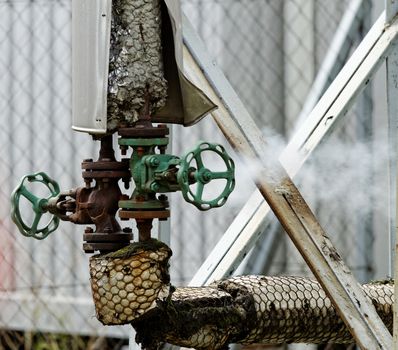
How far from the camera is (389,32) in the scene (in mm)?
3816

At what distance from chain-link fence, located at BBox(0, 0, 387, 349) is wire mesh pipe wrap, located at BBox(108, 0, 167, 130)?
2576 mm

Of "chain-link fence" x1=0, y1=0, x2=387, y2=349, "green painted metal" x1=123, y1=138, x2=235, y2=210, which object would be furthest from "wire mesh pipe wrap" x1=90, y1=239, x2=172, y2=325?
"chain-link fence" x1=0, y1=0, x2=387, y2=349

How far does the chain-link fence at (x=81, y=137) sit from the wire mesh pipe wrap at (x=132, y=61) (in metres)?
2.58

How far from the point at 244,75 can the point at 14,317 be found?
168 centimetres

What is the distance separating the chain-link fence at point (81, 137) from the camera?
5.80 metres

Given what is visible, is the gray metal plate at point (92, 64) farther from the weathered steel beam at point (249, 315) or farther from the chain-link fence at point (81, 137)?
the chain-link fence at point (81, 137)

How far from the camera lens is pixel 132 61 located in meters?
3.03

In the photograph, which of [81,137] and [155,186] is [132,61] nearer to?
[155,186]

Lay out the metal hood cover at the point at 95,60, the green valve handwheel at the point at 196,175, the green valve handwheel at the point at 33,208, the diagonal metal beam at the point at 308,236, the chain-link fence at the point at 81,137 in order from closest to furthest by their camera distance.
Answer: the green valve handwheel at the point at 196,175 → the metal hood cover at the point at 95,60 → the diagonal metal beam at the point at 308,236 → the green valve handwheel at the point at 33,208 → the chain-link fence at the point at 81,137

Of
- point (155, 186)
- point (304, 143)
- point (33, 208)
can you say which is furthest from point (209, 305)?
point (304, 143)

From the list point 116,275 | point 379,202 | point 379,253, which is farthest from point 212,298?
point 379,253

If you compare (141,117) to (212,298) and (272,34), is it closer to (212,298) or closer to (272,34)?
(212,298)

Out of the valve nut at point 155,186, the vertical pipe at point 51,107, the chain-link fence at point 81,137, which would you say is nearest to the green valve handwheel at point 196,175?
the valve nut at point 155,186

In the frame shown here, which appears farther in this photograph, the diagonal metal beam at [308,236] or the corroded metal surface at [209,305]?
the diagonal metal beam at [308,236]
